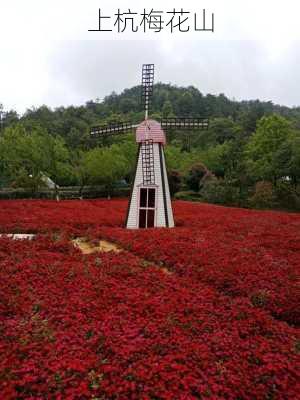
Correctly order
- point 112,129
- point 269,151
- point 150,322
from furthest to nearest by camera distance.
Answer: point 269,151
point 112,129
point 150,322

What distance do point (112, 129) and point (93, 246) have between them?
8313 mm

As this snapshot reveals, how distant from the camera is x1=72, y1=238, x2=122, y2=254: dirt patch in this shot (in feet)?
42.5

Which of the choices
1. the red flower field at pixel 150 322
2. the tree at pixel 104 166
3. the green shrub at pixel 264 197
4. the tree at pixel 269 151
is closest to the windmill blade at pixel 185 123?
the red flower field at pixel 150 322

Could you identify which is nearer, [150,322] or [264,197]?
[150,322]

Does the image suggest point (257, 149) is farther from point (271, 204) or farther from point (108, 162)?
point (108, 162)

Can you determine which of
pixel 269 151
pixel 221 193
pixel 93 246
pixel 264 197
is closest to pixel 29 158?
pixel 221 193

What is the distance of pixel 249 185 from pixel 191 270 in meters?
32.1

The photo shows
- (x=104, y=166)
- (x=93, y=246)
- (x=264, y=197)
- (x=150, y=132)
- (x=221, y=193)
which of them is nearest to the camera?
(x=93, y=246)

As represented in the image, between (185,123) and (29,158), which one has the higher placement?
(185,123)

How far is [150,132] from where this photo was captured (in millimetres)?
17453

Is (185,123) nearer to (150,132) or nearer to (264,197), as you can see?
(150,132)

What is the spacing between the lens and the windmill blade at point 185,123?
61.4 feet

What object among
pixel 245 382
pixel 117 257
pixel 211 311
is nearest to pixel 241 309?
pixel 211 311

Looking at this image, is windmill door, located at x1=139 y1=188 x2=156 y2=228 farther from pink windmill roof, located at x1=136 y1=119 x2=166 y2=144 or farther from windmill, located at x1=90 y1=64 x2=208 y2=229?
pink windmill roof, located at x1=136 y1=119 x2=166 y2=144
